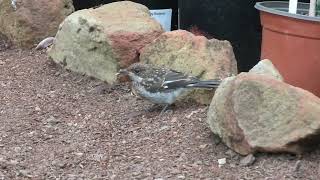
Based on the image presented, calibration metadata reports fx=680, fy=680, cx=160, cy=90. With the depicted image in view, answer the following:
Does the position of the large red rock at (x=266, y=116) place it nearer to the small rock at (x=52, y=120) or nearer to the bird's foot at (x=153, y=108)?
the bird's foot at (x=153, y=108)

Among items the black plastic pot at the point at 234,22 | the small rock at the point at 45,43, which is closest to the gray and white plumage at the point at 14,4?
the small rock at the point at 45,43

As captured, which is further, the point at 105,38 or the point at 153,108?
the point at 105,38

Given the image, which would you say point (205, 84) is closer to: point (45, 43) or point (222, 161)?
point (222, 161)

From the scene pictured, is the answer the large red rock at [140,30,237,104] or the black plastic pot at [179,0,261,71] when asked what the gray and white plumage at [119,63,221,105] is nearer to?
the large red rock at [140,30,237,104]

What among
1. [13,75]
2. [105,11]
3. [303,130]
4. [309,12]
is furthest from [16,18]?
[303,130]

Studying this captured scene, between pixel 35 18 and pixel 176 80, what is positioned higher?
pixel 176 80

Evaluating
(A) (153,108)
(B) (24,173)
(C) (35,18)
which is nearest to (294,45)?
(A) (153,108)

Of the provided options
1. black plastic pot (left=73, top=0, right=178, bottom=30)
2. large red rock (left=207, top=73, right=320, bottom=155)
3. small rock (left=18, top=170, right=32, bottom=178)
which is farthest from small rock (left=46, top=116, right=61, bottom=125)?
black plastic pot (left=73, top=0, right=178, bottom=30)
